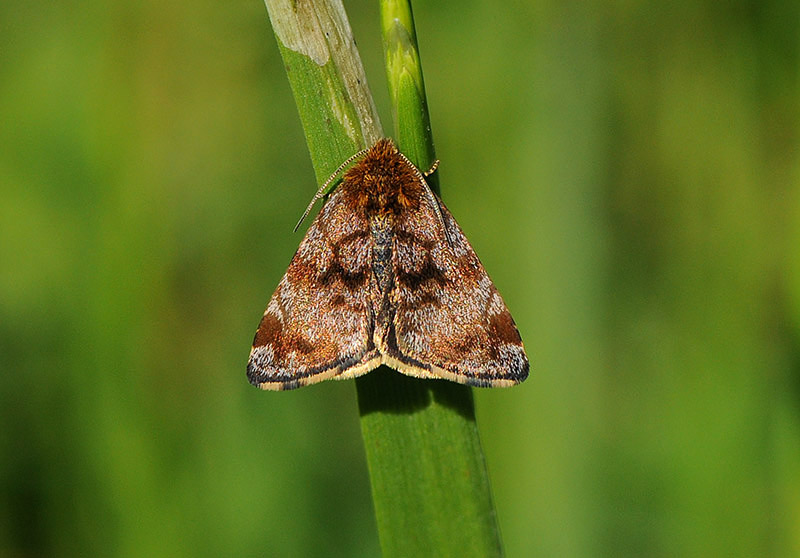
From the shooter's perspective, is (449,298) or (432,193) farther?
(449,298)

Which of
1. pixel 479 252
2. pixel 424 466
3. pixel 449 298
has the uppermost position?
pixel 479 252

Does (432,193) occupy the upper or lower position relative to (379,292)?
upper

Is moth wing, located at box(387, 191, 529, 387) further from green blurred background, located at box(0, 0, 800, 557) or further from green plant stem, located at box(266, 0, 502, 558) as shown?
green blurred background, located at box(0, 0, 800, 557)

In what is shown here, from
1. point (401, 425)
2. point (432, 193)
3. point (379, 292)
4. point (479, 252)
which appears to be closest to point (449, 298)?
point (379, 292)

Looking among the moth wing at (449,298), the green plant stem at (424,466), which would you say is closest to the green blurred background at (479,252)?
the moth wing at (449,298)

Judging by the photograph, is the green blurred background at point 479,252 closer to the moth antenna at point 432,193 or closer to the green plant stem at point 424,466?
the moth antenna at point 432,193

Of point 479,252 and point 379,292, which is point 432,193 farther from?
point 479,252

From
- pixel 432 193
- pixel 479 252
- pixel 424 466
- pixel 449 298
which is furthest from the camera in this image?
pixel 479 252
